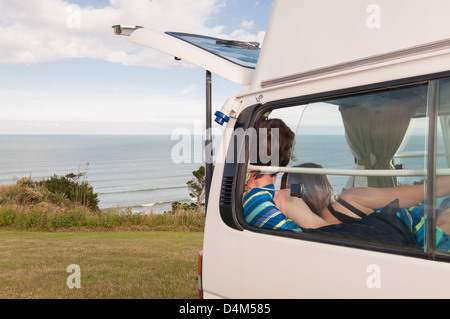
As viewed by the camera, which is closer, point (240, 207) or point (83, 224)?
point (240, 207)

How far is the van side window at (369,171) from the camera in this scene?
1.91 m

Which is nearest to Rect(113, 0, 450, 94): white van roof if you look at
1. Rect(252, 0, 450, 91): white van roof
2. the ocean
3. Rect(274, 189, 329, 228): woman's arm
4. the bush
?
Rect(252, 0, 450, 91): white van roof

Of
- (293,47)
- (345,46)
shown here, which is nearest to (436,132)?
(345,46)

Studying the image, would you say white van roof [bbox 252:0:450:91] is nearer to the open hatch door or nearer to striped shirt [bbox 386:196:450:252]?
the open hatch door

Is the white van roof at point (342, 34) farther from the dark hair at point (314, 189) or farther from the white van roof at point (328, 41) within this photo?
the dark hair at point (314, 189)

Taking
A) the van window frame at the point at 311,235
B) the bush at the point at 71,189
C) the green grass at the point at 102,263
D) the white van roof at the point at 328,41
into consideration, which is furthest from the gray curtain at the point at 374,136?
the bush at the point at 71,189

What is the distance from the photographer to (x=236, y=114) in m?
2.57

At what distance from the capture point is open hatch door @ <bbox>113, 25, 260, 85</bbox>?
105 inches

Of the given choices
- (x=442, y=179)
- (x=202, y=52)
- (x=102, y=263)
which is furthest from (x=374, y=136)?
(x=102, y=263)

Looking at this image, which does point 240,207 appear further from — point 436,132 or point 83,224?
point 83,224

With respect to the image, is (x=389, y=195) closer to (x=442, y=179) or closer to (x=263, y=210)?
(x=442, y=179)

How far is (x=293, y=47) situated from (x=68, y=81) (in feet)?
313

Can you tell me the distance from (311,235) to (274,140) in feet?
1.80

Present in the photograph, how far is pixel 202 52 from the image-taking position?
2746 millimetres
